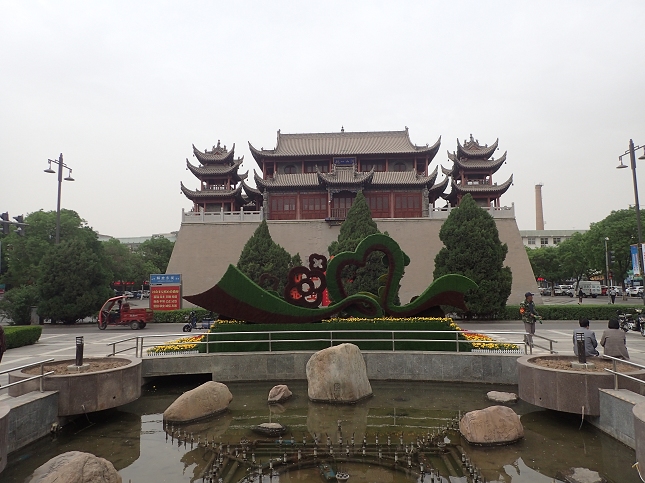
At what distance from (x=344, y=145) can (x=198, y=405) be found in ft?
103

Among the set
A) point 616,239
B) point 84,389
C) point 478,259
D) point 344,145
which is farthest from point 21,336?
point 616,239

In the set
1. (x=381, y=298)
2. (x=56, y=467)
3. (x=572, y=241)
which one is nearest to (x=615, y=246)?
(x=572, y=241)

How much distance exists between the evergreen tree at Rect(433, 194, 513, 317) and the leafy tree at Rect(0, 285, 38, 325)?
21133mm

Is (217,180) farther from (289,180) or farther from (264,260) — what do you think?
(264,260)

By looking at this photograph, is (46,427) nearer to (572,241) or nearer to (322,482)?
(322,482)

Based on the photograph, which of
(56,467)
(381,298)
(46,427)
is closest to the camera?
(56,467)

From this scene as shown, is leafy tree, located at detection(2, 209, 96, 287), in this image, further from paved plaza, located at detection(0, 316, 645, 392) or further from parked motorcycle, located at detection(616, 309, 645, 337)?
parked motorcycle, located at detection(616, 309, 645, 337)

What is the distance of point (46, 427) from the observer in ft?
21.0

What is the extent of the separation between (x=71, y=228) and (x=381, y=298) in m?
31.1

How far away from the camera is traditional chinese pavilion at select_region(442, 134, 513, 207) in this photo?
104 feet

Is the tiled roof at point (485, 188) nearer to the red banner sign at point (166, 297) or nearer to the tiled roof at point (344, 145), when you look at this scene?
the tiled roof at point (344, 145)

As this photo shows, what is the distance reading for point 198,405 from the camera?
23.3 feet

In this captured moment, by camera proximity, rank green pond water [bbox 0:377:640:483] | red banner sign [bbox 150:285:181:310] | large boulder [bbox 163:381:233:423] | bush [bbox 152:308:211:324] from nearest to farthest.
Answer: green pond water [bbox 0:377:640:483]
large boulder [bbox 163:381:233:423]
bush [bbox 152:308:211:324]
red banner sign [bbox 150:285:181:310]

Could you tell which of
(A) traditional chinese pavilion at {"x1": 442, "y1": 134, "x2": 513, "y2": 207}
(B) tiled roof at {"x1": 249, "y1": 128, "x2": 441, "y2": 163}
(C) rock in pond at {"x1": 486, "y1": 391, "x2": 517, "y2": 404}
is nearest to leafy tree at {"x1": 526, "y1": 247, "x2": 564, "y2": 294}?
(A) traditional chinese pavilion at {"x1": 442, "y1": 134, "x2": 513, "y2": 207}
